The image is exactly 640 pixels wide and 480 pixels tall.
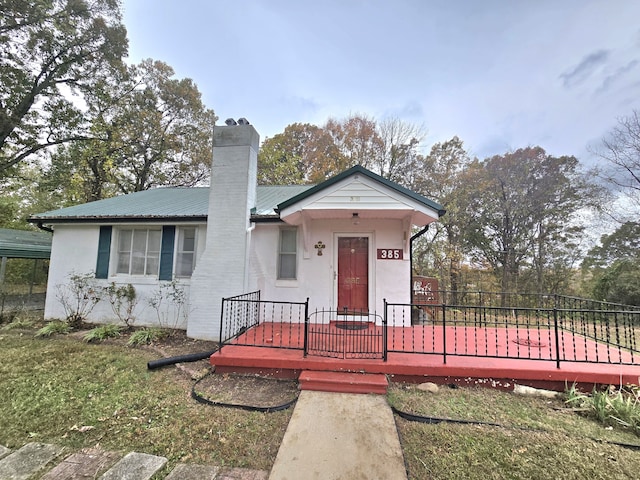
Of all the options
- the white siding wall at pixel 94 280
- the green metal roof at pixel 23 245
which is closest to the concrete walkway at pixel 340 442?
the white siding wall at pixel 94 280

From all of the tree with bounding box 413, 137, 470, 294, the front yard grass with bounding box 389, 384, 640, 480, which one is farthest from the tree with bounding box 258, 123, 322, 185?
the front yard grass with bounding box 389, 384, 640, 480

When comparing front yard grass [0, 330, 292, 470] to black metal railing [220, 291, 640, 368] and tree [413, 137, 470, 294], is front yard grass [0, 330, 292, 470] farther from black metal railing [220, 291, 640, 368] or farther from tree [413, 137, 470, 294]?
tree [413, 137, 470, 294]

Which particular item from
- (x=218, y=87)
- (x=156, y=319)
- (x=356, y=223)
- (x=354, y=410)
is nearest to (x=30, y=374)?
(x=156, y=319)

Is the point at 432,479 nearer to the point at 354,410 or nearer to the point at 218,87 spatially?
the point at 354,410

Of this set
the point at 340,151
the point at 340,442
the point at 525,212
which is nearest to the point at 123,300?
the point at 340,442

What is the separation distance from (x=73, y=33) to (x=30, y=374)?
53.1 ft

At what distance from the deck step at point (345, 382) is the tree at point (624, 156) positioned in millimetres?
18047

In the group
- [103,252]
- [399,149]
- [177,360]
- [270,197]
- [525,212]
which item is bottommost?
[177,360]

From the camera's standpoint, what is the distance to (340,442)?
2902 millimetres

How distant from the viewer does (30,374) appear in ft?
15.0

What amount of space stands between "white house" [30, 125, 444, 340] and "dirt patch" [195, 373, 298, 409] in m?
1.97

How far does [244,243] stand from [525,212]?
53.5 feet

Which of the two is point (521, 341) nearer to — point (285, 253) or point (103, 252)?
point (285, 253)

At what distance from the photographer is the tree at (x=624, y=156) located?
43.7ft
